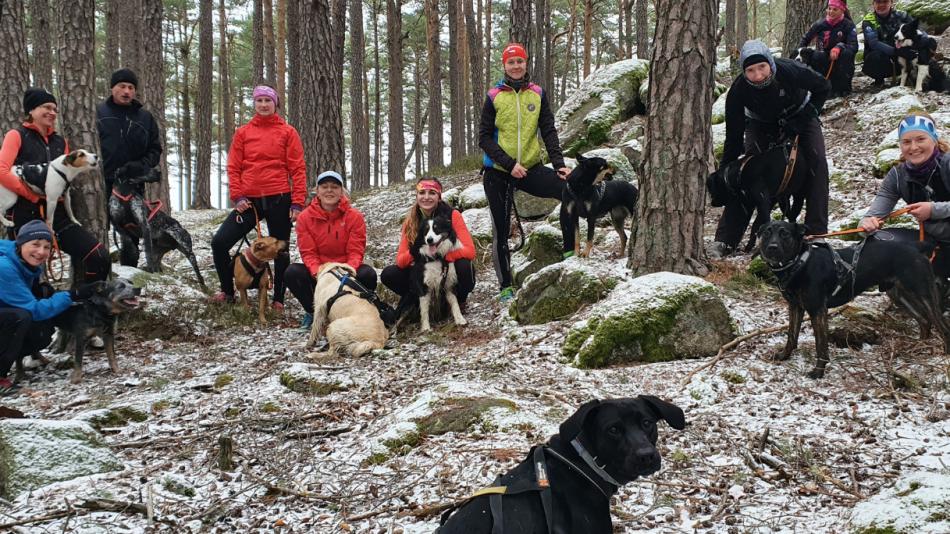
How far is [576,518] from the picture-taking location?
8.04 ft

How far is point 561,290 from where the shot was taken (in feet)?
20.8

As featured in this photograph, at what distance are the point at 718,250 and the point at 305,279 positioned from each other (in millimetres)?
4672

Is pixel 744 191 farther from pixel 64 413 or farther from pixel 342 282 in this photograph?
pixel 64 413

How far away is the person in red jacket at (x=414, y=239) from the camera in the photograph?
6.77 metres

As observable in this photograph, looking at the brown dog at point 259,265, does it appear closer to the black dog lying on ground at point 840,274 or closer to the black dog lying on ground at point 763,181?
the black dog lying on ground at point 763,181

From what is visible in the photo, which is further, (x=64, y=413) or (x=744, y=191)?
(x=744, y=191)

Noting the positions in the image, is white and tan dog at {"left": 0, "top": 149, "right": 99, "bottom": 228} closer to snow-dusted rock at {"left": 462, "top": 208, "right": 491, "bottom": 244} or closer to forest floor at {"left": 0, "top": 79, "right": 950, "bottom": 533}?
forest floor at {"left": 0, "top": 79, "right": 950, "bottom": 533}

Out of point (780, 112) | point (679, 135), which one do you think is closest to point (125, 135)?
point (679, 135)

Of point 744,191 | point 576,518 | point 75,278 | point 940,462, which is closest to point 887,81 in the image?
point 744,191

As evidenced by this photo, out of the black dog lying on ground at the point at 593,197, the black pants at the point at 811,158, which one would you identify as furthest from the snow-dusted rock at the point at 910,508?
the black dog lying on ground at the point at 593,197

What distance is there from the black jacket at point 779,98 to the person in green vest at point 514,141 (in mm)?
1835

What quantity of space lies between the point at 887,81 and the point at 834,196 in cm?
518

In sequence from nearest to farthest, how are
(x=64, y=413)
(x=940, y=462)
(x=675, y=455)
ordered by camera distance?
(x=940, y=462), (x=675, y=455), (x=64, y=413)

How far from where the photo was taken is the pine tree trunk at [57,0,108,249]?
6.75 meters
